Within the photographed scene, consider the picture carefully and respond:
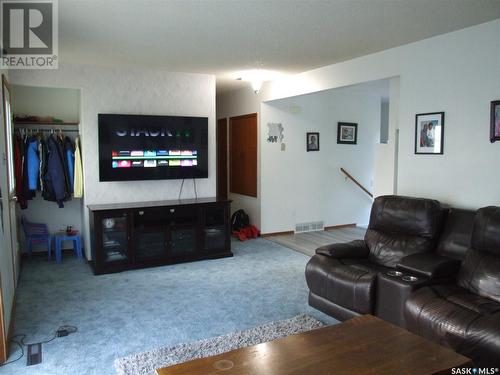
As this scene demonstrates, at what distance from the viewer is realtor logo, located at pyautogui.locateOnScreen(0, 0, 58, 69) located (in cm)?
302

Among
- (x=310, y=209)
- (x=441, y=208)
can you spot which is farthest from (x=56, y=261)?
(x=441, y=208)

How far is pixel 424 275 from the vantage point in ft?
9.95

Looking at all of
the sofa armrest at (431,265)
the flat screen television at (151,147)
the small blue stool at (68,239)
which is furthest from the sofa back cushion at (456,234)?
the small blue stool at (68,239)

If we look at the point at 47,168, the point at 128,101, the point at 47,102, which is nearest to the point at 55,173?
the point at 47,168

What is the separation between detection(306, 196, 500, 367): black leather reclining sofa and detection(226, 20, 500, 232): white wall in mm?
395

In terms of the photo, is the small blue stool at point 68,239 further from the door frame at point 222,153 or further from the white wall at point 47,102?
the door frame at point 222,153

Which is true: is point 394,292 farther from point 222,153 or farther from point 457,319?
point 222,153

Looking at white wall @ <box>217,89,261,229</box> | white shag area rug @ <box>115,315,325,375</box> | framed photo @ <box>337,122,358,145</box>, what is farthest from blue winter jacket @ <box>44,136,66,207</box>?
framed photo @ <box>337,122,358,145</box>

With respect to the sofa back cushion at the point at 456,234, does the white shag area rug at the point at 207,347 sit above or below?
below

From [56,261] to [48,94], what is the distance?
225 centimetres

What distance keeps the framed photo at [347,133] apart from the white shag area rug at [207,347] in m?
4.36

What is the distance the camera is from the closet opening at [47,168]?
5.03m

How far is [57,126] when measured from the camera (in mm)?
5492

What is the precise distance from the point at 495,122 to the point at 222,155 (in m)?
5.10
